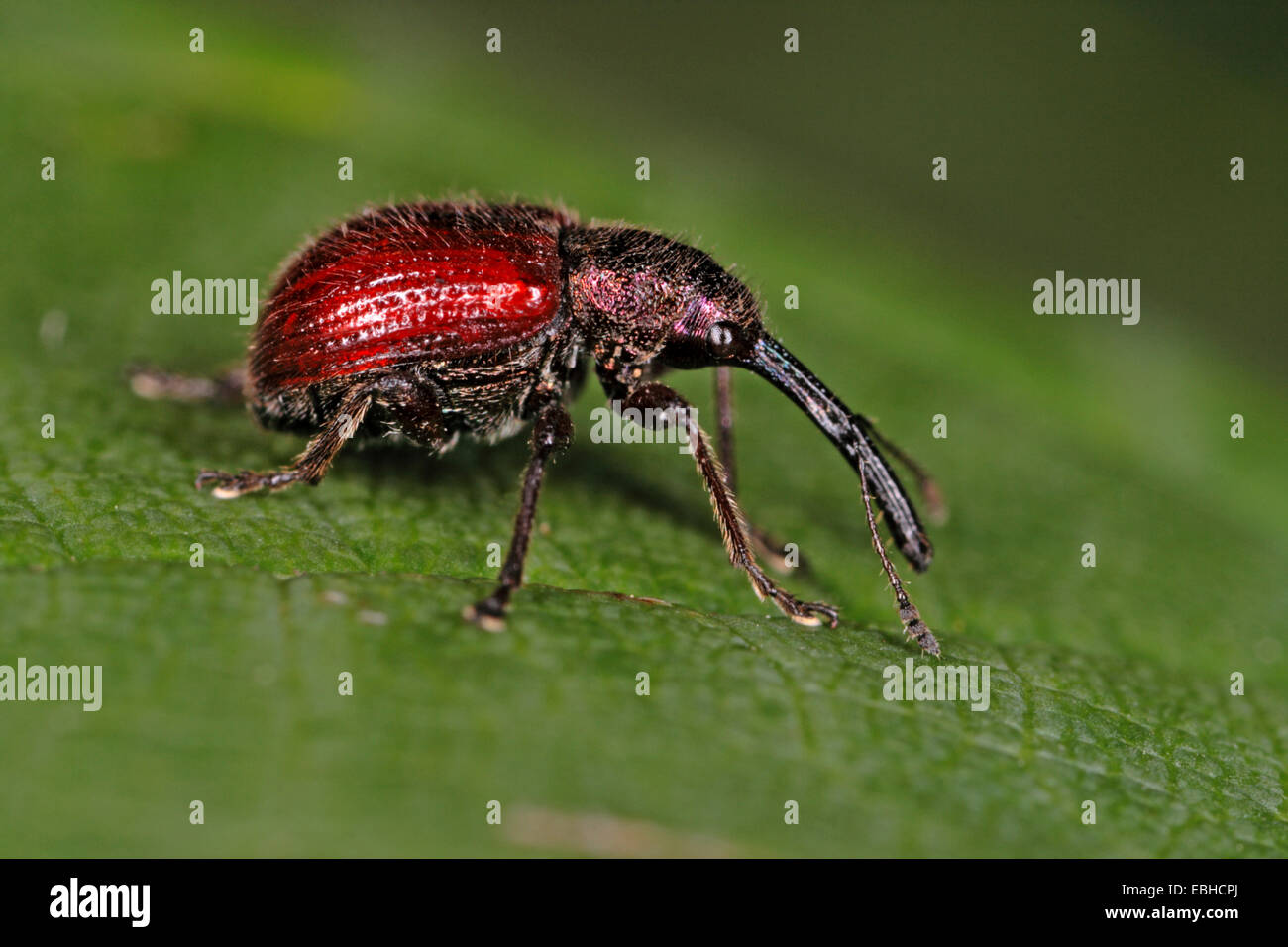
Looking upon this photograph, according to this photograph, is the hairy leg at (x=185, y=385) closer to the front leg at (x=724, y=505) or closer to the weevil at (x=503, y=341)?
the weevil at (x=503, y=341)

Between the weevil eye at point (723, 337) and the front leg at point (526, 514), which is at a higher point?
the weevil eye at point (723, 337)

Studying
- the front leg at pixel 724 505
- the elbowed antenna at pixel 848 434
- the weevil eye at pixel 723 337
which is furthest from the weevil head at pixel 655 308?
the front leg at pixel 724 505

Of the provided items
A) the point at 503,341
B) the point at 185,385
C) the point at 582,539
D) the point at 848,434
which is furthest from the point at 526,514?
the point at 185,385

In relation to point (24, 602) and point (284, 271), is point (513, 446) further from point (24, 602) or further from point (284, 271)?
point (24, 602)

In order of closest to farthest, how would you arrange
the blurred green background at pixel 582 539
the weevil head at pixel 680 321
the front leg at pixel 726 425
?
1. the blurred green background at pixel 582 539
2. the weevil head at pixel 680 321
3. the front leg at pixel 726 425

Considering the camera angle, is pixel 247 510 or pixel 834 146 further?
pixel 834 146

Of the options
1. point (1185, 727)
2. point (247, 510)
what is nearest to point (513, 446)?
point (247, 510)

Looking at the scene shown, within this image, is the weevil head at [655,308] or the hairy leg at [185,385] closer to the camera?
the weevil head at [655,308]
